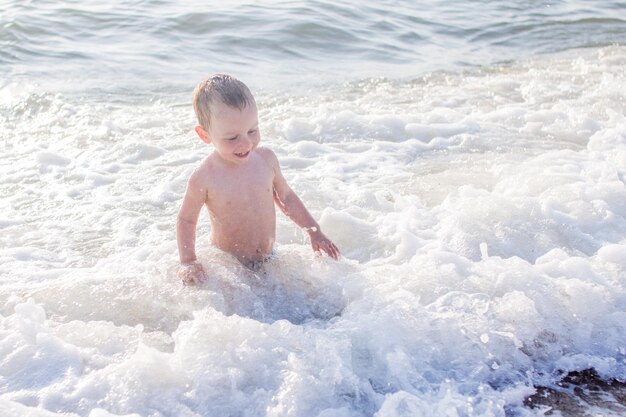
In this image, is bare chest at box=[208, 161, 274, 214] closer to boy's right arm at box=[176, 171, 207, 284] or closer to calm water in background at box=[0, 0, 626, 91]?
boy's right arm at box=[176, 171, 207, 284]

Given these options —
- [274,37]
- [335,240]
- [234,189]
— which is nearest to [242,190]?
[234,189]

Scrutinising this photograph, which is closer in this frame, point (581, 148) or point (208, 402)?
point (208, 402)

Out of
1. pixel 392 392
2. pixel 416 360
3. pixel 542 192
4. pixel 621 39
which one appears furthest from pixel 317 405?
pixel 621 39

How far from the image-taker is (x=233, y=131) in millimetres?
3674

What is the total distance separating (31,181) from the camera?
5.21m

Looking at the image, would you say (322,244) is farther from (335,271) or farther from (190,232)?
(190,232)

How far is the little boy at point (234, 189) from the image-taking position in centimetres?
365

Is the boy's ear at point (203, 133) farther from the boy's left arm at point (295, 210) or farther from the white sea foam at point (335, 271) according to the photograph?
the white sea foam at point (335, 271)

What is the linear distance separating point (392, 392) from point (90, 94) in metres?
5.42

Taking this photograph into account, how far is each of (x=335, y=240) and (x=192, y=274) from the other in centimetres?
94

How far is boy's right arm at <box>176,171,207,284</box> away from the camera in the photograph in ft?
12.1

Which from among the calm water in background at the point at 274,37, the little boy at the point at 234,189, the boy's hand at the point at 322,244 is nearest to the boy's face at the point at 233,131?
the little boy at the point at 234,189

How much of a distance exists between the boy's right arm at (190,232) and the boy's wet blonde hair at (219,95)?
37 centimetres

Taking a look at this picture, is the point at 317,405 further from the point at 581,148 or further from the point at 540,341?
the point at 581,148
